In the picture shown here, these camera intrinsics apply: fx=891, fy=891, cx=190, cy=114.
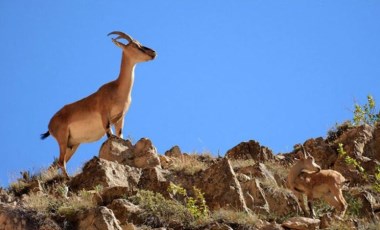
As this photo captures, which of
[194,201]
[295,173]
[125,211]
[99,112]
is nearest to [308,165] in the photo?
[295,173]

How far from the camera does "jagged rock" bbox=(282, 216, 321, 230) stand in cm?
1360

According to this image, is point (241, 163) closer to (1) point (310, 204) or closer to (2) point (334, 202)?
(1) point (310, 204)

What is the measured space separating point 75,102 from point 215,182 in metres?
6.43

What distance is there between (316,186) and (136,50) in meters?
7.64

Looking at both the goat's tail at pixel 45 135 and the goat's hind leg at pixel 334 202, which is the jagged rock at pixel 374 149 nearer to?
the goat's hind leg at pixel 334 202

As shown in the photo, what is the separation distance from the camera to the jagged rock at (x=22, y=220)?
13883mm

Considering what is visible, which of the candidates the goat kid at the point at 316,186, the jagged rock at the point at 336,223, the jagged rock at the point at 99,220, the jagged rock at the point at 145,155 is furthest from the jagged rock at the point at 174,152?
the jagged rock at the point at 336,223

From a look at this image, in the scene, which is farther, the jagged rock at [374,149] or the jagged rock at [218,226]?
the jagged rock at [374,149]

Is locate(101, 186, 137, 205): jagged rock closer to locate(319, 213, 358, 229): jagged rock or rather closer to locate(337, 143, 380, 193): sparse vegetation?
locate(319, 213, 358, 229): jagged rock

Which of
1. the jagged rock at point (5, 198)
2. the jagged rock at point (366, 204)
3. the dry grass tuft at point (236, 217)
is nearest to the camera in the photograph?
the dry grass tuft at point (236, 217)

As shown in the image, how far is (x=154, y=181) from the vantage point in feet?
52.0

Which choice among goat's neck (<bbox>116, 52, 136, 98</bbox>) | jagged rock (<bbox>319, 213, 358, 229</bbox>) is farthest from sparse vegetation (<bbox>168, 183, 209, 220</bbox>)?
goat's neck (<bbox>116, 52, 136, 98</bbox>)

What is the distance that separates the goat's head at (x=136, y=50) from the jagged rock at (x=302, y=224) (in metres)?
8.29

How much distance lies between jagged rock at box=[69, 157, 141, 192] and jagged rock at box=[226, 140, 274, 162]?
3.27 m
